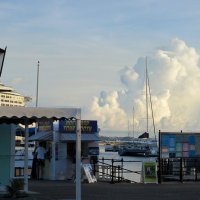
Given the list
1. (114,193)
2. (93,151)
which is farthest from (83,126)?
(114,193)

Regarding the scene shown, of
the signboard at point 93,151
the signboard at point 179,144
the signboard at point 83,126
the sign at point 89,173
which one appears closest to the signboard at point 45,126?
the signboard at point 83,126

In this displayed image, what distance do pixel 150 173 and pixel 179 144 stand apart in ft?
11.6

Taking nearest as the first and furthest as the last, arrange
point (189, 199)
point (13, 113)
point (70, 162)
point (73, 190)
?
point (13, 113) → point (189, 199) → point (73, 190) → point (70, 162)

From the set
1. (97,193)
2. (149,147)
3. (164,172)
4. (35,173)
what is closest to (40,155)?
(35,173)

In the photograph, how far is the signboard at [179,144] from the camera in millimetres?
30469

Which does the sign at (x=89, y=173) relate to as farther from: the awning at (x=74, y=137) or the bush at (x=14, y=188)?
the bush at (x=14, y=188)

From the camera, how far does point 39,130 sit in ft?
104

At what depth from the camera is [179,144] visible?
101 feet

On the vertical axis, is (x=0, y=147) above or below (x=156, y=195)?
above

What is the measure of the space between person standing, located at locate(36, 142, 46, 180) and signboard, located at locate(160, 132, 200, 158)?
6290 millimetres

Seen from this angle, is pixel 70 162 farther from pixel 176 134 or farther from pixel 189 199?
pixel 189 199

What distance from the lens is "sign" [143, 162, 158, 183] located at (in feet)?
91.4

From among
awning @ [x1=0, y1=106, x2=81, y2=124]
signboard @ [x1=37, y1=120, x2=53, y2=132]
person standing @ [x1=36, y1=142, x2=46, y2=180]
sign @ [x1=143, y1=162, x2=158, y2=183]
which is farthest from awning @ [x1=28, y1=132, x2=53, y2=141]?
awning @ [x1=0, y1=106, x2=81, y2=124]

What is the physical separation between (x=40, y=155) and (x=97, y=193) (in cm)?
987
